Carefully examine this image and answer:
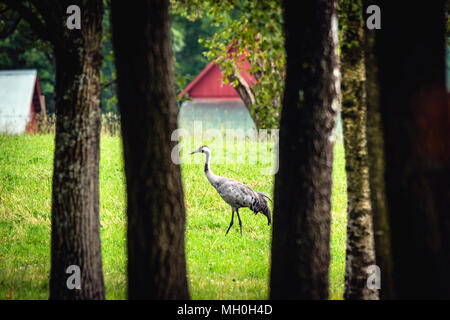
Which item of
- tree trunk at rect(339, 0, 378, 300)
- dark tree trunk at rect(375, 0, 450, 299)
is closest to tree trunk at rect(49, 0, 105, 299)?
tree trunk at rect(339, 0, 378, 300)

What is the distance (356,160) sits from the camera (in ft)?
21.5

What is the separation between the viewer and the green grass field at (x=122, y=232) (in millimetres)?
8086

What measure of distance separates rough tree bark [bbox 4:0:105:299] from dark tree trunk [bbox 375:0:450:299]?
3.38m

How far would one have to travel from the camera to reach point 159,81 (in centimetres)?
518

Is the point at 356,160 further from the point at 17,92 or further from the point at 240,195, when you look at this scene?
the point at 17,92

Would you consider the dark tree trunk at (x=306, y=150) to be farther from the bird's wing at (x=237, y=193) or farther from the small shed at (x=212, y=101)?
the small shed at (x=212, y=101)

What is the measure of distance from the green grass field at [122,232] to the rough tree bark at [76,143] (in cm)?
136

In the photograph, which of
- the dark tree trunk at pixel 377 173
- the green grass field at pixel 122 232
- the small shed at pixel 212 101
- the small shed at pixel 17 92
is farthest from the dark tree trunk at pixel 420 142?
the small shed at pixel 17 92

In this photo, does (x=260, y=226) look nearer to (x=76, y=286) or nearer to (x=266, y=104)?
(x=266, y=104)

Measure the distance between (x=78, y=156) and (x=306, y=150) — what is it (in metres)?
2.63

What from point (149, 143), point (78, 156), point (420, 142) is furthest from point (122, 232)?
point (420, 142)

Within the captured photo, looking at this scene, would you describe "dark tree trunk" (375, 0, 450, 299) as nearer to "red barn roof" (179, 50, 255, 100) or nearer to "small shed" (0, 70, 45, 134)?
"red barn roof" (179, 50, 255, 100)

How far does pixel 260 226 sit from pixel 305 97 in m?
7.98

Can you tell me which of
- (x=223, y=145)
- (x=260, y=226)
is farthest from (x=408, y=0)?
(x=223, y=145)
